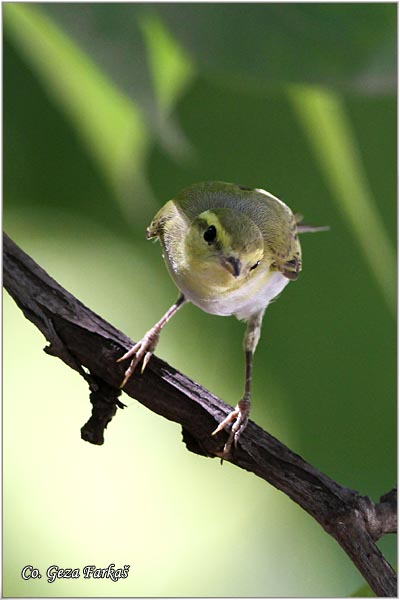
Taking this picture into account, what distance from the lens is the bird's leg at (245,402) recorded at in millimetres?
541

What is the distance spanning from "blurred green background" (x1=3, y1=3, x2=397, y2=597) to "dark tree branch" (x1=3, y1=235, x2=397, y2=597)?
0.08ft

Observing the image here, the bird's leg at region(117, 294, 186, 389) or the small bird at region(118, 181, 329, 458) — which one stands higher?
the small bird at region(118, 181, 329, 458)

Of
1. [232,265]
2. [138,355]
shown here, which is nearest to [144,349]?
[138,355]

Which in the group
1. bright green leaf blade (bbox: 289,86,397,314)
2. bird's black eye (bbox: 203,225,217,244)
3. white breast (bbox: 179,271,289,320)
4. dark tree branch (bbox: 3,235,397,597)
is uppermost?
bright green leaf blade (bbox: 289,86,397,314)

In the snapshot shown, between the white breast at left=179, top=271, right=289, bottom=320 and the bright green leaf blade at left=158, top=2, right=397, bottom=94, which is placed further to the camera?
the white breast at left=179, top=271, right=289, bottom=320

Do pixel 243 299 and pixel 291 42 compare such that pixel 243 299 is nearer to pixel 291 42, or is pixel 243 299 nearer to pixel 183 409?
pixel 183 409

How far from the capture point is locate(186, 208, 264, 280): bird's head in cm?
65

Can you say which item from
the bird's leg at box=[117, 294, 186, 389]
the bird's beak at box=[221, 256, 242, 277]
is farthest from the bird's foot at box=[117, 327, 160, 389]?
the bird's beak at box=[221, 256, 242, 277]

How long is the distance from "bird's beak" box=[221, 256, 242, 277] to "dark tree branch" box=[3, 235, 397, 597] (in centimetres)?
13

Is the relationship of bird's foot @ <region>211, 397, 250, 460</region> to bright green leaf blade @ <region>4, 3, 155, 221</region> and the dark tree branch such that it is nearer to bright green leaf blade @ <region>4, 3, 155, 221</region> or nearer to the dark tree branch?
the dark tree branch

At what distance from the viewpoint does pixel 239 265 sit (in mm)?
657

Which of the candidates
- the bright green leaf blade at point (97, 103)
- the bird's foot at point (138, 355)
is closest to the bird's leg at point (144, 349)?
the bird's foot at point (138, 355)

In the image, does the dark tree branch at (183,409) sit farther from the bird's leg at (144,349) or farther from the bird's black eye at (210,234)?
the bird's black eye at (210,234)

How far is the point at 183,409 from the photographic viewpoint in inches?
21.0
